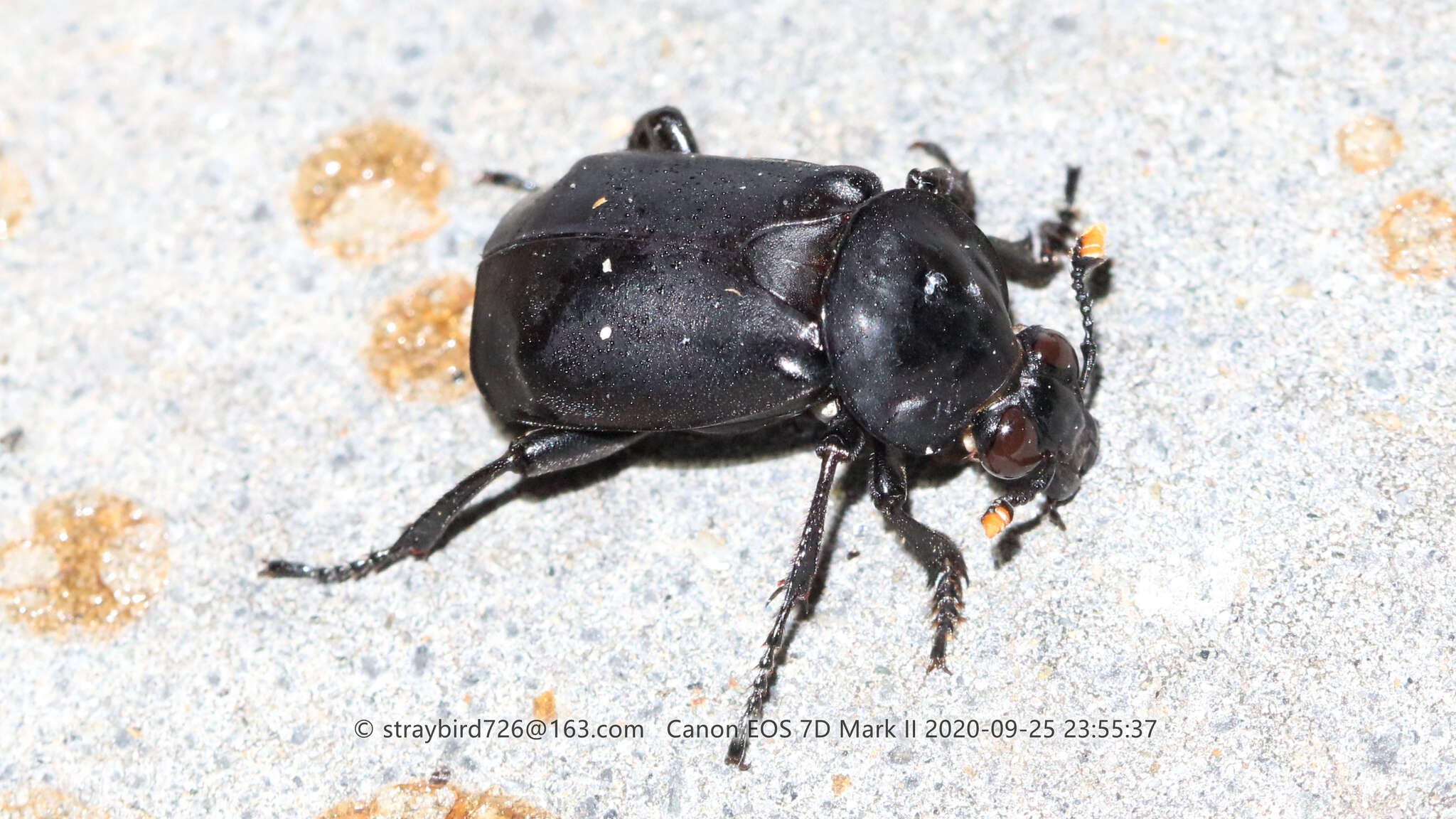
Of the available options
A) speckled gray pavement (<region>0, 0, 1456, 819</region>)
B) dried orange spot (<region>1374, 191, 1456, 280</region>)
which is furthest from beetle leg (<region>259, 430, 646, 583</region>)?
dried orange spot (<region>1374, 191, 1456, 280</region>)

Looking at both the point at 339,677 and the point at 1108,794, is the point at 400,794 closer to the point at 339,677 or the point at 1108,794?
the point at 339,677

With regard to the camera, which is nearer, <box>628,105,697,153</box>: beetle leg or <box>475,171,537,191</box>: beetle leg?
<box>628,105,697,153</box>: beetle leg

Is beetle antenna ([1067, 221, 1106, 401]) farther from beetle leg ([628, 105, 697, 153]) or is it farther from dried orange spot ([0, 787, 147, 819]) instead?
dried orange spot ([0, 787, 147, 819])

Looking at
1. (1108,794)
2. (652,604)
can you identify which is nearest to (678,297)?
(652,604)

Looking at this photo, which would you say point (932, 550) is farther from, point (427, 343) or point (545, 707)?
point (427, 343)

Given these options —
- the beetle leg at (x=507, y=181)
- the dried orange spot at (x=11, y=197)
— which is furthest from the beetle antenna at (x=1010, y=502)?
the dried orange spot at (x=11, y=197)

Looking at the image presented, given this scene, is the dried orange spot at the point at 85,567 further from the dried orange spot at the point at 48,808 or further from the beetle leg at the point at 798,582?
the beetle leg at the point at 798,582
